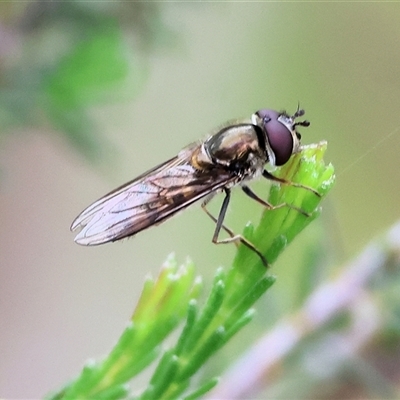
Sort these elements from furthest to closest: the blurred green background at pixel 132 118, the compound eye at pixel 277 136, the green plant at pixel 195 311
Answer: the blurred green background at pixel 132 118 < the compound eye at pixel 277 136 < the green plant at pixel 195 311

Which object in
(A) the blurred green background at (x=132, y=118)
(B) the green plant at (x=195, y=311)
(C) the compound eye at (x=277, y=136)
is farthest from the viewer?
(A) the blurred green background at (x=132, y=118)

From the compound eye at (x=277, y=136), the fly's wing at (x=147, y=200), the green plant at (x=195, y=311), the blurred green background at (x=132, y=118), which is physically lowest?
the green plant at (x=195, y=311)

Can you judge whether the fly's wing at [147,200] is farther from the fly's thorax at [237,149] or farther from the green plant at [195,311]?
the green plant at [195,311]

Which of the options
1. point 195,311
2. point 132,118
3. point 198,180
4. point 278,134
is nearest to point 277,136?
point 278,134

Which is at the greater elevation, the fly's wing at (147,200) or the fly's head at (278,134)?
the fly's wing at (147,200)

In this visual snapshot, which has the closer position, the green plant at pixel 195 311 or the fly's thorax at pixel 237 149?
the green plant at pixel 195 311

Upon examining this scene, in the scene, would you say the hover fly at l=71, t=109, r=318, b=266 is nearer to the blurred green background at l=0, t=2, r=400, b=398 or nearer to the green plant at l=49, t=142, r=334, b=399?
the blurred green background at l=0, t=2, r=400, b=398

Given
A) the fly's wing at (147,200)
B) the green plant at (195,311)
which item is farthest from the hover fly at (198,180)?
the green plant at (195,311)
